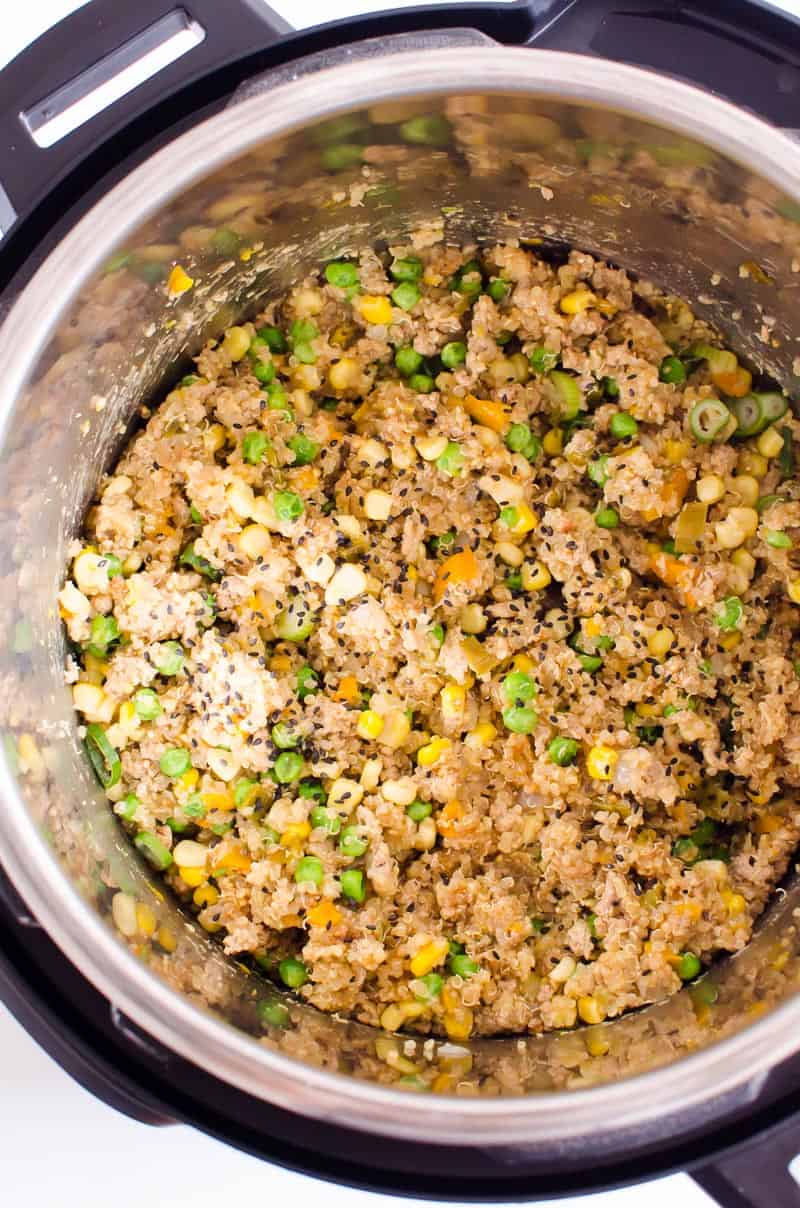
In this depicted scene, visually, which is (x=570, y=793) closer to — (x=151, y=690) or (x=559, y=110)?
(x=151, y=690)

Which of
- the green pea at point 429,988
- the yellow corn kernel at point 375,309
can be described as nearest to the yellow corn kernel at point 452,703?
the green pea at point 429,988

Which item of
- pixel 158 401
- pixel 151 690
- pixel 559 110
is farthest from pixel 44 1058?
pixel 559 110

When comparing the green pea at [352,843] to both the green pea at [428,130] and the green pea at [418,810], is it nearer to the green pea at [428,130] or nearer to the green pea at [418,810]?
the green pea at [418,810]

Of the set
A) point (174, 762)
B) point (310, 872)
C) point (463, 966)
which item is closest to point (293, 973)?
point (310, 872)

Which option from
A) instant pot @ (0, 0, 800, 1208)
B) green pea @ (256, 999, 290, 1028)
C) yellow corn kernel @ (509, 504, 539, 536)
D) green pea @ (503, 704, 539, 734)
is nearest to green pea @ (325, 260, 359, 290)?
instant pot @ (0, 0, 800, 1208)

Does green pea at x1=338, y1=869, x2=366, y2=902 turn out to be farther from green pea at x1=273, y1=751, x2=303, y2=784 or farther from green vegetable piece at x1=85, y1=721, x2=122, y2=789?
green vegetable piece at x1=85, y1=721, x2=122, y2=789

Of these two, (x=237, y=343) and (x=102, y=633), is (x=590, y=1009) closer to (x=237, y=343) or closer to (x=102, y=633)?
(x=102, y=633)

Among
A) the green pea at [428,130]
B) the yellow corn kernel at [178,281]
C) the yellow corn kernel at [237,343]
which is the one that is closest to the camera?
the green pea at [428,130]
